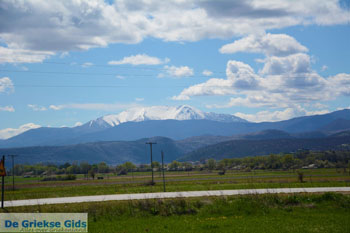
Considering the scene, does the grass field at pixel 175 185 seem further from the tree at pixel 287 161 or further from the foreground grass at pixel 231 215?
the tree at pixel 287 161

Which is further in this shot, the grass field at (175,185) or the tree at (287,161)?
the tree at (287,161)

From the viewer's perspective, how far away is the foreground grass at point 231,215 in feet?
81.0

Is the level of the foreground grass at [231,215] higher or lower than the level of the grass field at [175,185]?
higher

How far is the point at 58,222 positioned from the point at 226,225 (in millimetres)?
12112

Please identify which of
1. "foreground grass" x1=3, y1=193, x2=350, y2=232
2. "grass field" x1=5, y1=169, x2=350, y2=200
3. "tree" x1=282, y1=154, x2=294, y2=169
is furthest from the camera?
"tree" x1=282, y1=154, x2=294, y2=169

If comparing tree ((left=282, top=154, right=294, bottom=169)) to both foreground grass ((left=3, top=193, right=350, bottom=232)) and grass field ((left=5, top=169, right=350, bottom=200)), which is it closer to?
grass field ((left=5, top=169, right=350, bottom=200))

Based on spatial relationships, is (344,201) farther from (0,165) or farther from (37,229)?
(0,165)

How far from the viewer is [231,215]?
29406mm

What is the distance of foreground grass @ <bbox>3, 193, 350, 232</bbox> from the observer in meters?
24.7

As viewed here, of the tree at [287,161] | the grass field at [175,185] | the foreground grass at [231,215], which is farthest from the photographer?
the tree at [287,161]

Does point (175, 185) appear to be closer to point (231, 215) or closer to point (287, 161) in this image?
point (231, 215)

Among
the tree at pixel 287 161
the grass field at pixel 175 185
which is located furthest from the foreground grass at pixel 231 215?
the tree at pixel 287 161

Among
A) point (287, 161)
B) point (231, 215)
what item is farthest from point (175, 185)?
point (287, 161)

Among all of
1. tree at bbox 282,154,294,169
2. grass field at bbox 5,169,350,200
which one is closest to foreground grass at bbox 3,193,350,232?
grass field at bbox 5,169,350,200
